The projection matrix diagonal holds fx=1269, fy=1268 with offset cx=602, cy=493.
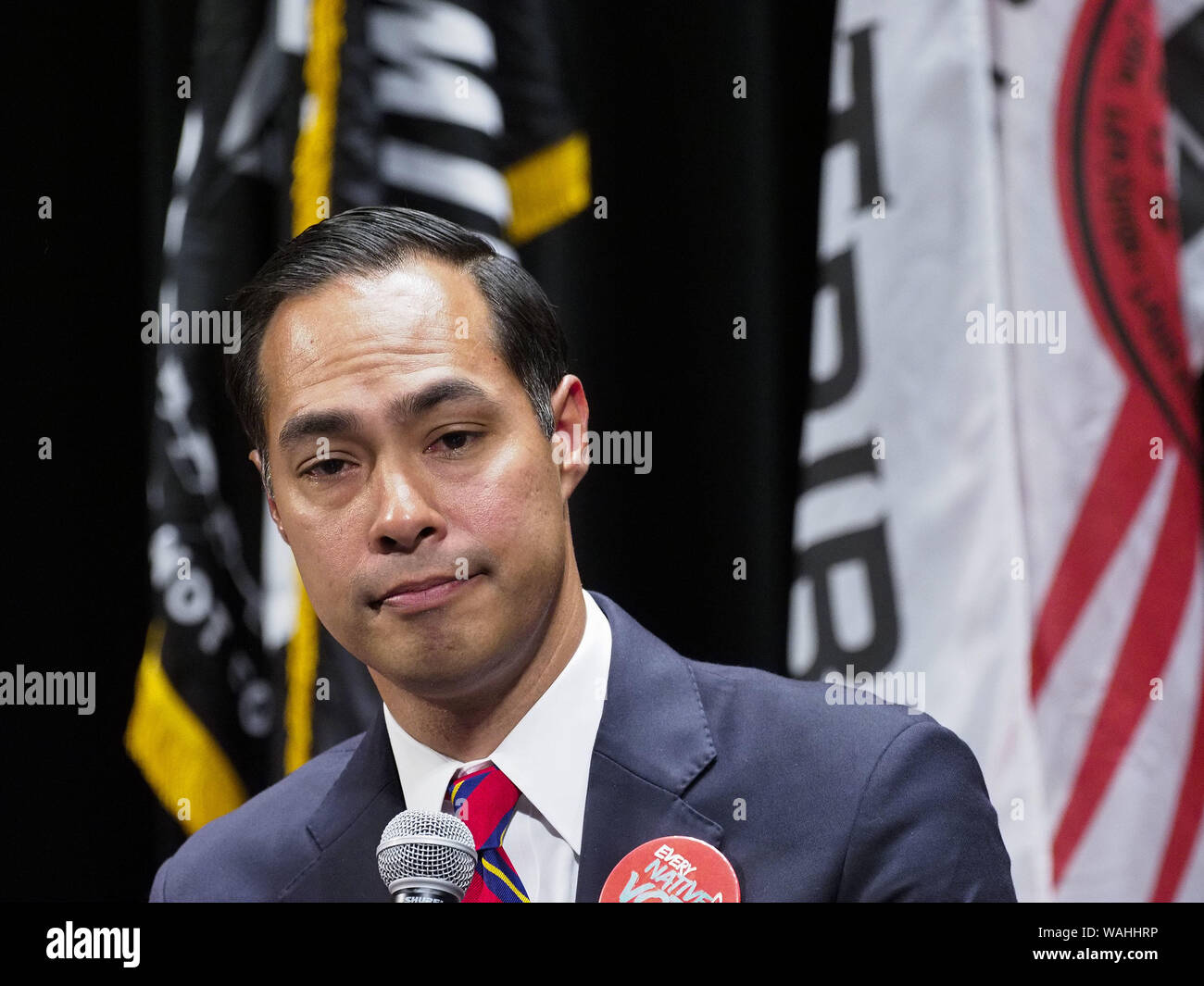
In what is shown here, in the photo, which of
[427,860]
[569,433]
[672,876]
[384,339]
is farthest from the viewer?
[569,433]

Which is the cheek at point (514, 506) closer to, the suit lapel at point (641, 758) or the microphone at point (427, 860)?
the suit lapel at point (641, 758)

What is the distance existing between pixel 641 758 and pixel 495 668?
0.20 metres

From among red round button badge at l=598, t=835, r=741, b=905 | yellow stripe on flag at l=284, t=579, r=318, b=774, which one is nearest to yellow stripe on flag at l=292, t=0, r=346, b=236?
yellow stripe on flag at l=284, t=579, r=318, b=774

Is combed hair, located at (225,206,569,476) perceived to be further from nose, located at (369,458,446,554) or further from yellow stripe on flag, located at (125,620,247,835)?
yellow stripe on flag, located at (125,620,247,835)

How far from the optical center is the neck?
153 centimetres

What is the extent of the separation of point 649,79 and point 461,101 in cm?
33

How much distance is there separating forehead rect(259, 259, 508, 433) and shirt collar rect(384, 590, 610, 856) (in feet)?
1.19

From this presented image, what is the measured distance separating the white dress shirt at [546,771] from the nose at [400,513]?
26 cm

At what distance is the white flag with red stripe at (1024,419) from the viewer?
79.2 inches

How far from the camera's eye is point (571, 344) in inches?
81.4

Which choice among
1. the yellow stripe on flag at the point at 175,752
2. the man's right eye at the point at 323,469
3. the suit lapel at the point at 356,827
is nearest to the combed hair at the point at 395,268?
the man's right eye at the point at 323,469

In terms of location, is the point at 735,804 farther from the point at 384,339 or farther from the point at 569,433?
the point at 384,339

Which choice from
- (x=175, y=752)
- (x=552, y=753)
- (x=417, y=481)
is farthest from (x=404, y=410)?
(x=175, y=752)

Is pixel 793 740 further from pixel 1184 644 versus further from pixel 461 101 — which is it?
pixel 461 101
